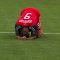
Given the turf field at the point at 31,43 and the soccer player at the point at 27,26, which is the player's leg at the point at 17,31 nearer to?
the soccer player at the point at 27,26

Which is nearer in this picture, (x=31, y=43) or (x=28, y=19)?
(x=31, y=43)

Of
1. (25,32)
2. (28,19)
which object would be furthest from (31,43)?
(28,19)

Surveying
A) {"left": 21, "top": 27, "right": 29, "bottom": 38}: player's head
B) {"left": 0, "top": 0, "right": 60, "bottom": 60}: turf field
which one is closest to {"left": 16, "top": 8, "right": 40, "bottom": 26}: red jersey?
{"left": 21, "top": 27, "right": 29, "bottom": 38}: player's head

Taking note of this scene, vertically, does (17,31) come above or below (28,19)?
below

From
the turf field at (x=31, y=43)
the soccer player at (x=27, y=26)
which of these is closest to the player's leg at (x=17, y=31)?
the soccer player at (x=27, y=26)

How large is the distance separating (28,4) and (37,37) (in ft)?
21.9

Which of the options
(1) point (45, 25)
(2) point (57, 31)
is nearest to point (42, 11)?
(1) point (45, 25)

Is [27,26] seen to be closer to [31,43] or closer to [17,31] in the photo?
[17,31]

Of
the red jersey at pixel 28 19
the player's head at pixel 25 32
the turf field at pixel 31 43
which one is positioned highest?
the red jersey at pixel 28 19

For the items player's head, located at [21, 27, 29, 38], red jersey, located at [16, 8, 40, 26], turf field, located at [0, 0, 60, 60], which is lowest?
turf field, located at [0, 0, 60, 60]

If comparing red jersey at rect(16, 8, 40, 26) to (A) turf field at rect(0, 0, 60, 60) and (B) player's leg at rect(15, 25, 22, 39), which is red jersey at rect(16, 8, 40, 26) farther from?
A: (A) turf field at rect(0, 0, 60, 60)

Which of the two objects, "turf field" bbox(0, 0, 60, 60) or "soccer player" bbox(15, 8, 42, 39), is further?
"soccer player" bbox(15, 8, 42, 39)

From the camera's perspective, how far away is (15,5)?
15125 mm

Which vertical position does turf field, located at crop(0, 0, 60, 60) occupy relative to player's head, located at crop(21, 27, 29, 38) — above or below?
below
